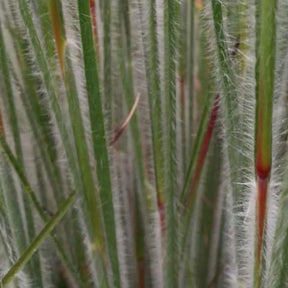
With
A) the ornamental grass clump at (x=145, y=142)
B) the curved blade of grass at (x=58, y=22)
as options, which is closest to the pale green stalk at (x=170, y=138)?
the ornamental grass clump at (x=145, y=142)

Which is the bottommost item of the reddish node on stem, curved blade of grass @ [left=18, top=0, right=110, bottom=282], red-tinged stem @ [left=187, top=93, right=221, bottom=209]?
the reddish node on stem

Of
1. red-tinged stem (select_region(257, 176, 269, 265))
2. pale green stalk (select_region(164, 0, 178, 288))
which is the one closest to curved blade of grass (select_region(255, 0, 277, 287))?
red-tinged stem (select_region(257, 176, 269, 265))

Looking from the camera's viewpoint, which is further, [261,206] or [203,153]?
[203,153]

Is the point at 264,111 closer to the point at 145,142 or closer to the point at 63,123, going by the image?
the point at 63,123

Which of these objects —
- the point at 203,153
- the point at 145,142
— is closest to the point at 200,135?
the point at 203,153

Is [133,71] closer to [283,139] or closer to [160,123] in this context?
[160,123]

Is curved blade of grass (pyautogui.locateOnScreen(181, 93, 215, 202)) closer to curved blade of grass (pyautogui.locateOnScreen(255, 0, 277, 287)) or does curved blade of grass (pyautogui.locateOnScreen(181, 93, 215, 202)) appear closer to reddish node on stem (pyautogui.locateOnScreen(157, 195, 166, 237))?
reddish node on stem (pyautogui.locateOnScreen(157, 195, 166, 237))

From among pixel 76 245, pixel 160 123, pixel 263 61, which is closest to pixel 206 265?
pixel 76 245

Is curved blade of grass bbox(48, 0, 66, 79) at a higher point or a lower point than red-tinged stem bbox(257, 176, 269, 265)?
higher
